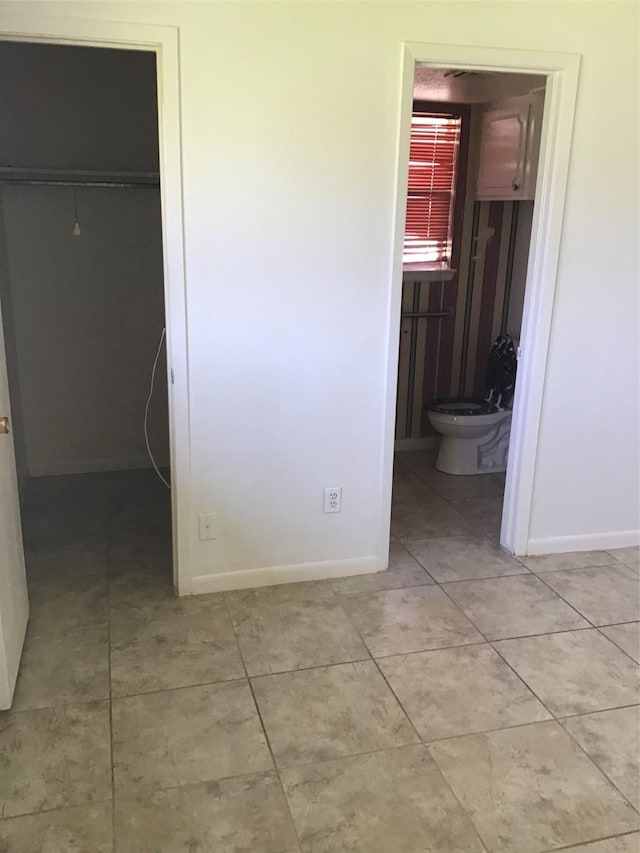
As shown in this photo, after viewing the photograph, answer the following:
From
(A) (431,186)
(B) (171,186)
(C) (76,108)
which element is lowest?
(B) (171,186)

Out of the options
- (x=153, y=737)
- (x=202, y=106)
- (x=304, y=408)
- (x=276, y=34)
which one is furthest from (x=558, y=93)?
(x=153, y=737)

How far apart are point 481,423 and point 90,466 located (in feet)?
7.53

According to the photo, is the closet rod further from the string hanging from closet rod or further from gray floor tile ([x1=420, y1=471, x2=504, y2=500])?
gray floor tile ([x1=420, y1=471, x2=504, y2=500])

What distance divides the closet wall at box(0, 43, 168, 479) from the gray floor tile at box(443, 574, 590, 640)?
2.14 metres

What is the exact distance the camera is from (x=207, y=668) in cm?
248

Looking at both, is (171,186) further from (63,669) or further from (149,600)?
(63,669)

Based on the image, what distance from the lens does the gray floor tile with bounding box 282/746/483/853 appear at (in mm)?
1813

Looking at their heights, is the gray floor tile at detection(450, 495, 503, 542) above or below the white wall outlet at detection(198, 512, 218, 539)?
below

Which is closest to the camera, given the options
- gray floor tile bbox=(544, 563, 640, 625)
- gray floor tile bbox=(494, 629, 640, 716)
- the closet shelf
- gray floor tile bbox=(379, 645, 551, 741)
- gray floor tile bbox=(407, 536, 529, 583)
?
gray floor tile bbox=(379, 645, 551, 741)

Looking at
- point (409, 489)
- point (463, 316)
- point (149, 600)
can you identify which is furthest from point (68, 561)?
point (463, 316)

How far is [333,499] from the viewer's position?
306cm

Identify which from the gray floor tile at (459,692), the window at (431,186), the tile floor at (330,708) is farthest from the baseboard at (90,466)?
the gray floor tile at (459,692)

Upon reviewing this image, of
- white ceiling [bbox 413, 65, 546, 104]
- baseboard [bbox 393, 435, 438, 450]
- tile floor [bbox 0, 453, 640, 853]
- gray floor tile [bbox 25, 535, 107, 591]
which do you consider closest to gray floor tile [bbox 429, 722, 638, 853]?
tile floor [bbox 0, 453, 640, 853]

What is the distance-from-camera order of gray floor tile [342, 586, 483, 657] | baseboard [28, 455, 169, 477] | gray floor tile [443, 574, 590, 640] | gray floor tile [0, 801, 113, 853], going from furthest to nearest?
baseboard [28, 455, 169, 477] → gray floor tile [443, 574, 590, 640] → gray floor tile [342, 586, 483, 657] → gray floor tile [0, 801, 113, 853]
